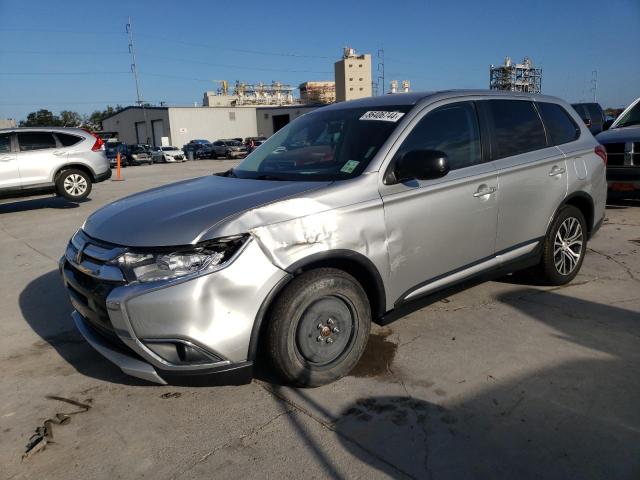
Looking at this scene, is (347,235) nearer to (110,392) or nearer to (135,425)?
(135,425)

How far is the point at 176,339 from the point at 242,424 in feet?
2.03

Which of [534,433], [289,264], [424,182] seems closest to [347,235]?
[289,264]

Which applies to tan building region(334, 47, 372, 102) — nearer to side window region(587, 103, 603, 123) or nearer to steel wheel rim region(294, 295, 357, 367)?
side window region(587, 103, 603, 123)

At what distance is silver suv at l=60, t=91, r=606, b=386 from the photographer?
2520 mm

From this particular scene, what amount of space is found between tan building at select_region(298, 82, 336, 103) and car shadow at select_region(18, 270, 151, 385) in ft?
439

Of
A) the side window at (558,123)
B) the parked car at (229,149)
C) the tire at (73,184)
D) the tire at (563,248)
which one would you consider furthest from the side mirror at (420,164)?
the parked car at (229,149)

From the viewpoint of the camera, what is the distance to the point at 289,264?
266cm

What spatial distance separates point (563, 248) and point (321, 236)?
9.16 feet

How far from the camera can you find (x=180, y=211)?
111 inches

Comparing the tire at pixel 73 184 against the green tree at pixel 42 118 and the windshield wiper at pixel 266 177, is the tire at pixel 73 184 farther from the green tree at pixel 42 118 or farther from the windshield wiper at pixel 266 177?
the green tree at pixel 42 118

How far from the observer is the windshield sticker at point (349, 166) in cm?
313

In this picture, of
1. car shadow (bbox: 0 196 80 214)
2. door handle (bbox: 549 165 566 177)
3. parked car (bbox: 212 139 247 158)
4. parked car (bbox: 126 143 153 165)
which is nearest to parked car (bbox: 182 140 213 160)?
parked car (bbox: 212 139 247 158)

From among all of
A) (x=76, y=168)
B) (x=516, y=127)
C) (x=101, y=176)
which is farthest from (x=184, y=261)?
(x=101, y=176)

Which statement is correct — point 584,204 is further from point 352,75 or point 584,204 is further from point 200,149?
point 352,75
